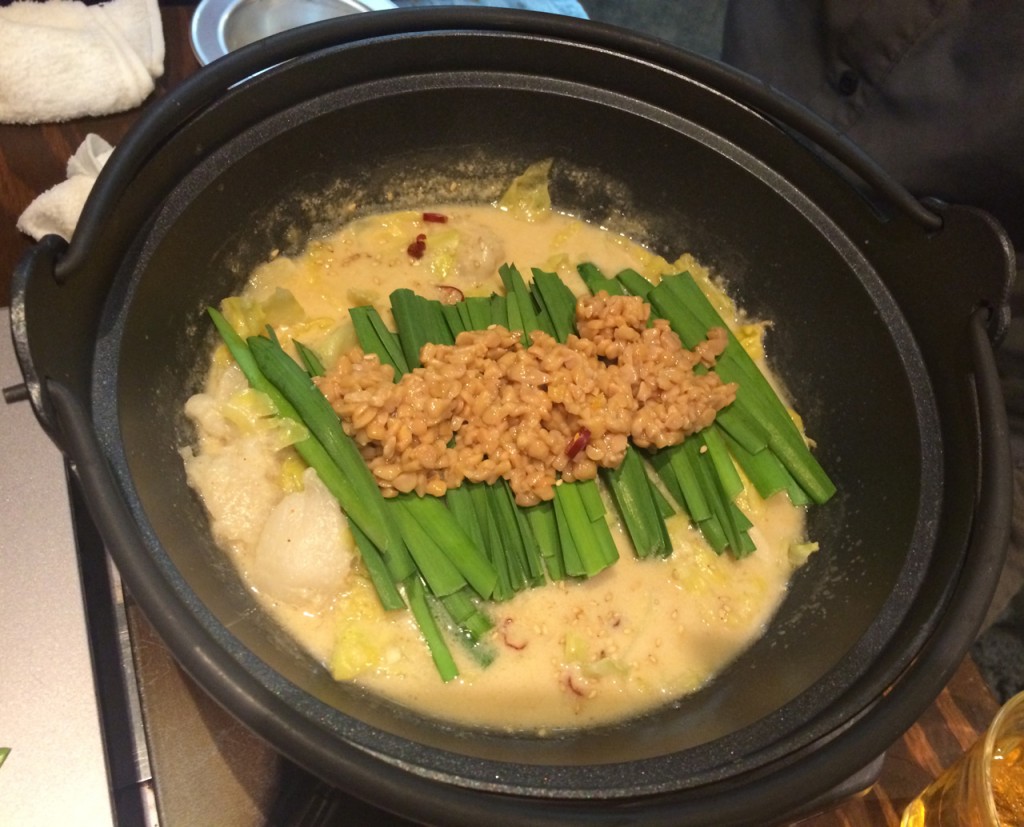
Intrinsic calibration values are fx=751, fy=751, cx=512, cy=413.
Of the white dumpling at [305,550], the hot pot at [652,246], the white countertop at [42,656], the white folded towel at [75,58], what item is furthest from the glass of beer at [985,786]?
the white folded towel at [75,58]

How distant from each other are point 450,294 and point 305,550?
0.69 meters

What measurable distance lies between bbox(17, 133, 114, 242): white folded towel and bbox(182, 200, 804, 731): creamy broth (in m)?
0.44

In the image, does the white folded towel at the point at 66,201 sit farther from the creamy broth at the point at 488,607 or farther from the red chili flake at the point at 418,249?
the red chili flake at the point at 418,249

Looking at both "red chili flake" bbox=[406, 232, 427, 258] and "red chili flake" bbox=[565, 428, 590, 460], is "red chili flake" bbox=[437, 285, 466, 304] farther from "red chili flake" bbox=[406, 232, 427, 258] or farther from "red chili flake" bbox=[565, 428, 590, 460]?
"red chili flake" bbox=[565, 428, 590, 460]

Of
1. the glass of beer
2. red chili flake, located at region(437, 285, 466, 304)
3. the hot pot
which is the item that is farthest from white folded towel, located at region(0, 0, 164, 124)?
the glass of beer

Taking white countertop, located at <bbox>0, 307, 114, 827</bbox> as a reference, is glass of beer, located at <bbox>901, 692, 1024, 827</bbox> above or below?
below

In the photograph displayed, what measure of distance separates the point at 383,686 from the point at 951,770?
104cm

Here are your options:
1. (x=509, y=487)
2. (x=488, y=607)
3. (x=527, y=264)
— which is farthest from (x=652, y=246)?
(x=488, y=607)

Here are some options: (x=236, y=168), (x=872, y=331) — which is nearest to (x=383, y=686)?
(x=236, y=168)

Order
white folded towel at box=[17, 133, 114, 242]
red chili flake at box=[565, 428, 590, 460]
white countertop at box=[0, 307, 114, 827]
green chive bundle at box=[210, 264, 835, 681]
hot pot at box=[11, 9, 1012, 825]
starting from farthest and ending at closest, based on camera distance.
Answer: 1. white folded towel at box=[17, 133, 114, 242]
2. red chili flake at box=[565, 428, 590, 460]
3. green chive bundle at box=[210, 264, 835, 681]
4. white countertop at box=[0, 307, 114, 827]
5. hot pot at box=[11, 9, 1012, 825]

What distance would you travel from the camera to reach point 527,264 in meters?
1.82

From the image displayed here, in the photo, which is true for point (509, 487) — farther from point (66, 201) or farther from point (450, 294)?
point (66, 201)

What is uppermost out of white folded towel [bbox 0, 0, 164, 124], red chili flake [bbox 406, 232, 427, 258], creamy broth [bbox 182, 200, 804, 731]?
white folded towel [bbox 0, 0, 164, 124]

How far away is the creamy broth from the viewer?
1271mm
